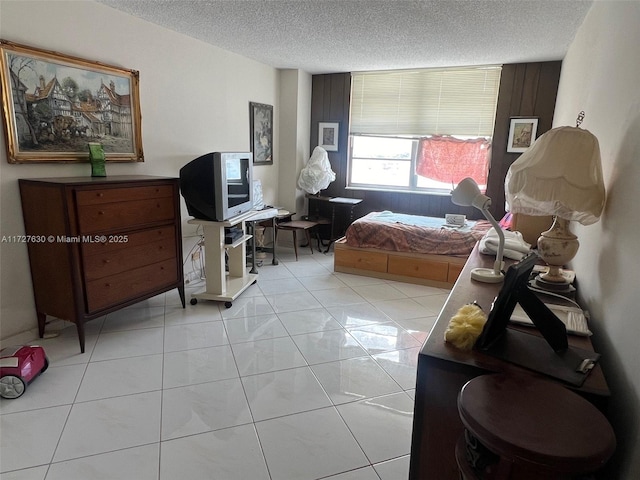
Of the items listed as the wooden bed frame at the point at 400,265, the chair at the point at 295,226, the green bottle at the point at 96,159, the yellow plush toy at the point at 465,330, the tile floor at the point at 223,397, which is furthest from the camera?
the chair at the point at 295,226

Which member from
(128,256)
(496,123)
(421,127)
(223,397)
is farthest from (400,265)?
(128,256)

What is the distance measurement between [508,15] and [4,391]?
3980 millimetres

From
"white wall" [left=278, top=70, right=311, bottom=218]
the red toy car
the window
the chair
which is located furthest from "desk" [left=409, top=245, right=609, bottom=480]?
"white wall" [left=278, top=70, right=311, bottom=218]

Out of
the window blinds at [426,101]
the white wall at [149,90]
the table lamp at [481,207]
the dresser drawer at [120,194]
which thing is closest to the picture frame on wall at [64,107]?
the white wall at [149,90]

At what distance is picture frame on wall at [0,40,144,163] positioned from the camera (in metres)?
2.36

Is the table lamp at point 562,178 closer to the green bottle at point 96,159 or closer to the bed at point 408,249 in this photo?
the bed at point 408,249

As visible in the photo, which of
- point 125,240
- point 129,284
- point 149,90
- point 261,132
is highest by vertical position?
point 149,90

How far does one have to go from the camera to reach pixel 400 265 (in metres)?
4.04

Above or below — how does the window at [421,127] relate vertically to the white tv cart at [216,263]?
above

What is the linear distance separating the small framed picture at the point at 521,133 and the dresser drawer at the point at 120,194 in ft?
12.6

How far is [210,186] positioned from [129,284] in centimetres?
94

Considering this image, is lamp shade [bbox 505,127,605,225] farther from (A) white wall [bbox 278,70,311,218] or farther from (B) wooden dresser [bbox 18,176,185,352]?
(A) white wall [bbox 278,70,311,218]

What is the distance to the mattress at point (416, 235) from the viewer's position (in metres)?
3.86

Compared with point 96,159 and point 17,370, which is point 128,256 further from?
point 17,370
